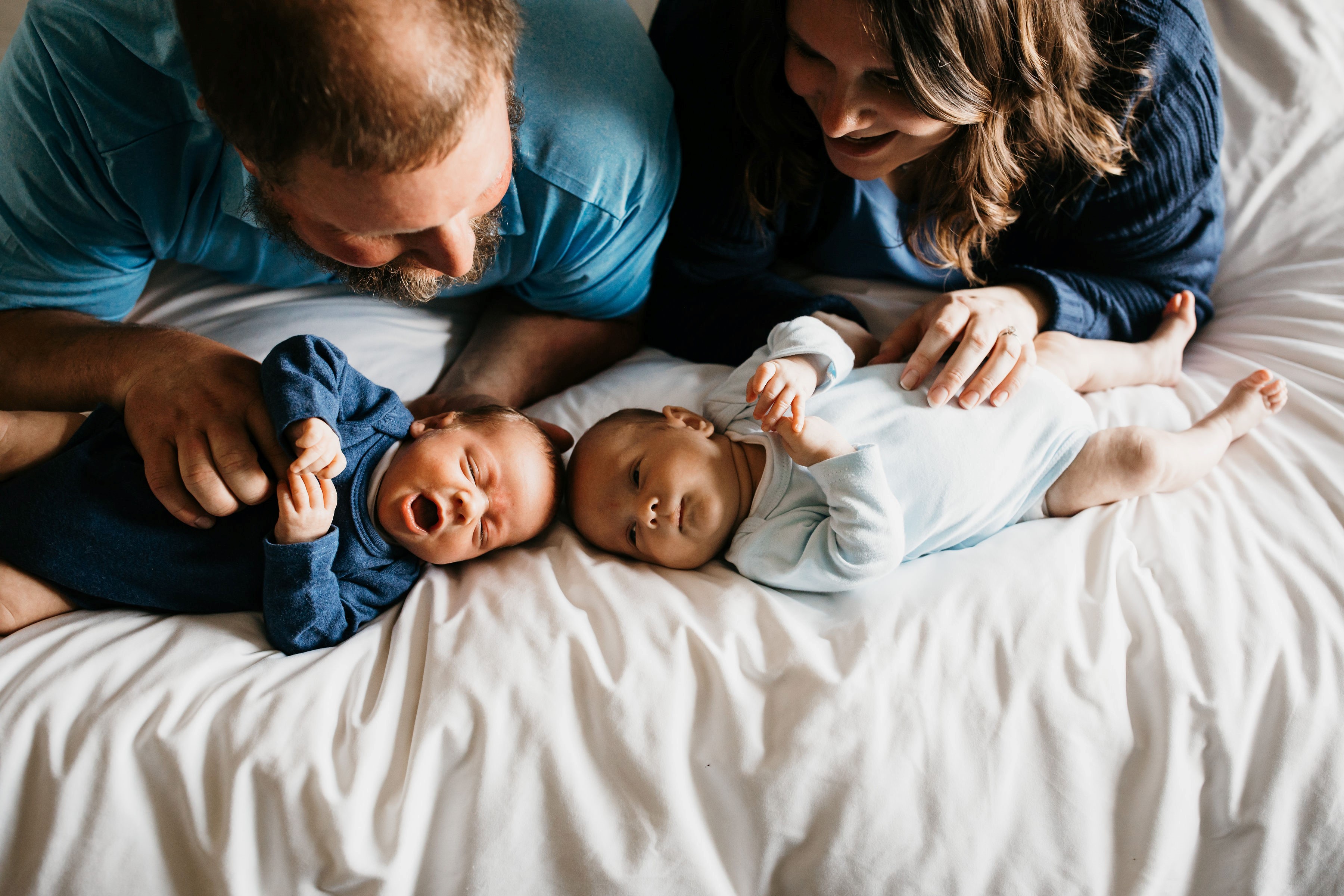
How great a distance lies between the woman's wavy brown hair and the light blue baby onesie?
0.26m

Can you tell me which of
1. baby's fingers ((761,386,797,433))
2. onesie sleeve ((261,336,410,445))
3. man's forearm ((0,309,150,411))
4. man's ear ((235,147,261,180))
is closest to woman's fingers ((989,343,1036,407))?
baby's fingers ((761,386,797,433))

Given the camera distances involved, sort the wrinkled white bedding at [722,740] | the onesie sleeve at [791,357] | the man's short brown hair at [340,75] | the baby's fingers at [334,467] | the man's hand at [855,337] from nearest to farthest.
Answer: the man's short brown hair at [340,75] → the wrinkled white bedding at [722,740] → the baby's fingers at [334,467] → the onesie sleeve at [791,357] → the man's hand at [855,337]

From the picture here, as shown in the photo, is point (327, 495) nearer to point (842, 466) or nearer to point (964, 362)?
point (842, 466)

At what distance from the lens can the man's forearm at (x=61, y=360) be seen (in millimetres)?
1047

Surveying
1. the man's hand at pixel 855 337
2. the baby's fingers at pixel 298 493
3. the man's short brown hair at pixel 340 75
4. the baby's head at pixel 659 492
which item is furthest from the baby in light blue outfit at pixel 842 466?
the man's short brown hair at pixel 340 75

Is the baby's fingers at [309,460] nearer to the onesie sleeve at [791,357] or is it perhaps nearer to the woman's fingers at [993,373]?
the onesie sleeve at [791,357]

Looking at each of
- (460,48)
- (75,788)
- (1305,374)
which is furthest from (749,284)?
(75,788)

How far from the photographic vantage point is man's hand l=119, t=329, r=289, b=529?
0.92m

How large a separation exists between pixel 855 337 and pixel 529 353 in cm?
54

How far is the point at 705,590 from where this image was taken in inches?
38.8

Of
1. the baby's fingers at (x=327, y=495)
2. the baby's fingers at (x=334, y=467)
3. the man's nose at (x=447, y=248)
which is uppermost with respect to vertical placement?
the man's nose at (x=447, y=248)

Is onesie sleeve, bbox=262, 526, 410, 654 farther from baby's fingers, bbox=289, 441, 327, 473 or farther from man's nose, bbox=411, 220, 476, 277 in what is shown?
man's nose, bbox=411, 220, 476, 277

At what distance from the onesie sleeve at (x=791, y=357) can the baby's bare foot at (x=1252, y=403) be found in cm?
52

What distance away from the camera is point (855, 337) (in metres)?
1.30
